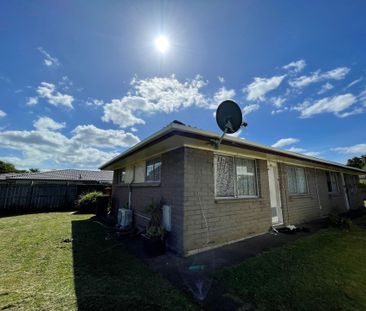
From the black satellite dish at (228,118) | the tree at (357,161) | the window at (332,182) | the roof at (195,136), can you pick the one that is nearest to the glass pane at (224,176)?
the roof at (195,136)

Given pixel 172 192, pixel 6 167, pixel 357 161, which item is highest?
pixel 357 161

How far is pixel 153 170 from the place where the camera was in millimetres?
6277

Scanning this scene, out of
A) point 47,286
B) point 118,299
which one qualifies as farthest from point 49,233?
point 118,299

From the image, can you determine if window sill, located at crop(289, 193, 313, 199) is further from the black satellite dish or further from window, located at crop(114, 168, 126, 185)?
window, located at crop(114, 168, 126, 185)

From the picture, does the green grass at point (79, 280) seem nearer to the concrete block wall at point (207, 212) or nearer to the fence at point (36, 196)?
the concrete block wall at point (207, 212)

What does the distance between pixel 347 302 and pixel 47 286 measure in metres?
4.51

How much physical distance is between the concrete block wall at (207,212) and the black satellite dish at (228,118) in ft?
2.78

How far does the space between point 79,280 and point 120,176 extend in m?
7.53

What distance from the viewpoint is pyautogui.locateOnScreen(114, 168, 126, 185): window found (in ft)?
32.1

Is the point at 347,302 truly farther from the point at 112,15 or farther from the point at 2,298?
the point at 112,15

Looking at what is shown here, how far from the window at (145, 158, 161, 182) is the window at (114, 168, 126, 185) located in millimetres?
3523

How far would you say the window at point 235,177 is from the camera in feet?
17.3

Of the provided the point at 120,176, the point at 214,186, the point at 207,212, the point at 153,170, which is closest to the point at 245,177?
the point at 214,186

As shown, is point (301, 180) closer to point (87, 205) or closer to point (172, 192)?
point (172, 192)
